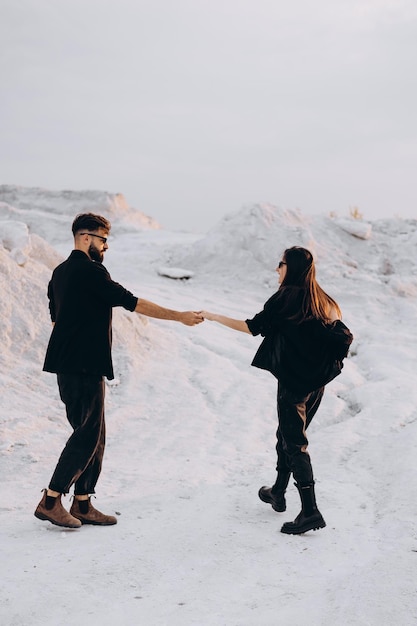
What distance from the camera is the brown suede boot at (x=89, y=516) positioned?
430 centimetres

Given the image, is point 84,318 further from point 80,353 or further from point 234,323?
point 234,323

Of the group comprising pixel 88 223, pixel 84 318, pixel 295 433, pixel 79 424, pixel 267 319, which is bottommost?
pixel 79 424

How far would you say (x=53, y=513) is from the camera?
415cm

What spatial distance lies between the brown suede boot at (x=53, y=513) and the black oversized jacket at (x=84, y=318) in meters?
0.74

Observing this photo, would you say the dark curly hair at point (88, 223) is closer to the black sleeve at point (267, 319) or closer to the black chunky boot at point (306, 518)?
the black sleeve at point (267, 319)

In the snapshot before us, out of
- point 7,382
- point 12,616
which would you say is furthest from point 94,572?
point 7,382

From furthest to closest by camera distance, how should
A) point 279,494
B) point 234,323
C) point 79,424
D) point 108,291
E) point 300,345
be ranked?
1. point 279,494
2. point 234,323
3. point 300,345
4. point 79,424
5. point 108,291

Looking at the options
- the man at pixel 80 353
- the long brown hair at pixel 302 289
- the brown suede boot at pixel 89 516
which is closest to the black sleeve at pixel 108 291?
the man at pixel 80 353

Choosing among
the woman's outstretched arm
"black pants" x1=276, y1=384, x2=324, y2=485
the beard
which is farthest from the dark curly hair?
"black pants" x1=276, y1=384, x2=324, y2=485

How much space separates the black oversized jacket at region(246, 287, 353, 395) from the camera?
4355 mm

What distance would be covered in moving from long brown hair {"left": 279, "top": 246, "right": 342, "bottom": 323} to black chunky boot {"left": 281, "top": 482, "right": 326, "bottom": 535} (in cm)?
103

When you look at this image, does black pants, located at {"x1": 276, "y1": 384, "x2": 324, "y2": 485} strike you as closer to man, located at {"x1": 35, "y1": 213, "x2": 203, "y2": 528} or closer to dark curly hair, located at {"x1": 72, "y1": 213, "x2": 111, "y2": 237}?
man, located at {"x1": 35, "y1": 213, "x2": 203, "y2": 528}

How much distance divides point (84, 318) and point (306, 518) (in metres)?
1.77

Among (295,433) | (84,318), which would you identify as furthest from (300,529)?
(84,318)
